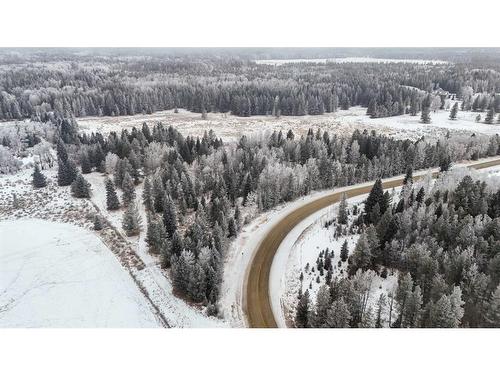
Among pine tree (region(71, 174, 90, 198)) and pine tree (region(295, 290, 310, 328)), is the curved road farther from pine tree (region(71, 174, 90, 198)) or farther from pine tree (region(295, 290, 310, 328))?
pine tree (region(71, 174, 90, 198))

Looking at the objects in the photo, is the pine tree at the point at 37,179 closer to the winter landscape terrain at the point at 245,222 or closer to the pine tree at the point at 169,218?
the winter landscape terrain at the point at 245,222

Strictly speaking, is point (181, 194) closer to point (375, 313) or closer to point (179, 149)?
point (179, 149)

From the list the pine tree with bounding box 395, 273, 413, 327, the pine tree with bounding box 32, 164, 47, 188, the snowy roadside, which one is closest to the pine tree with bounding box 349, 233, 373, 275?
the pine tree with bounding box 395, 273, 413, 327

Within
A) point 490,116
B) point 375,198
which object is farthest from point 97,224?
point 490,116

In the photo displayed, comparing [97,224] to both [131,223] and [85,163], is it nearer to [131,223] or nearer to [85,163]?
[131,223]

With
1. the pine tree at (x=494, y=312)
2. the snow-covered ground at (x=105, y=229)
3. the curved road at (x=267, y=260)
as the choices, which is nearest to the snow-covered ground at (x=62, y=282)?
the snow-covered ground at (x=105, y=229)

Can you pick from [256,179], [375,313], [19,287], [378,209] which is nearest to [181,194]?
[256,179]

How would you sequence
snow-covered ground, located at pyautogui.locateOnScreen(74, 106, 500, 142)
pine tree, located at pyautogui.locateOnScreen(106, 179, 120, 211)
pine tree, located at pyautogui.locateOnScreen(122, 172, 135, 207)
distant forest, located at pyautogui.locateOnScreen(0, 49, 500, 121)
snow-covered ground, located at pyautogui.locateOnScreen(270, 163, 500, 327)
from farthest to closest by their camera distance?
distant forest, located at pyautogui.locateOnScreen(0, 49, 500, 121)
snow-covered ground, located at pyautogui.locateOnScreen(74, 106, 500, 142)
pine tree, located at pyautogui.locateOnScreen(122, 172, 135, 207)
pine tree, located at pyautogui.locateOnScreen(106, 179, 120, 211)
snow-covered ground, located at pyautogui.locateOnScreen(270, 163, 500, 327)
